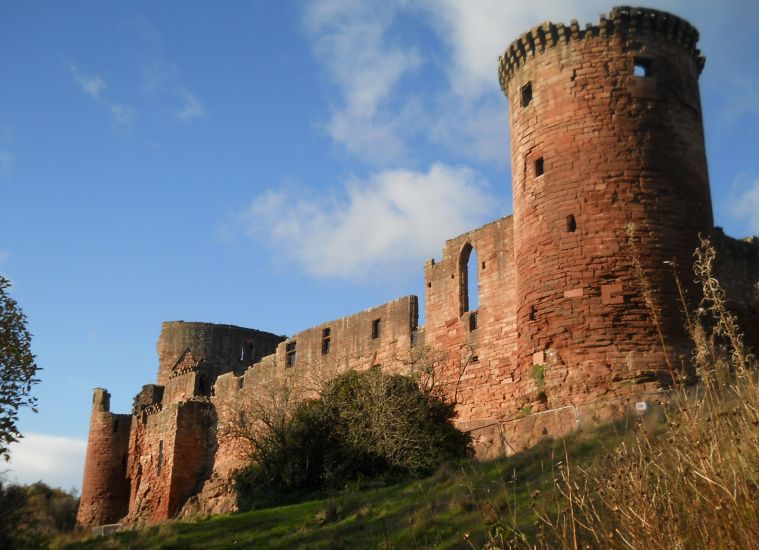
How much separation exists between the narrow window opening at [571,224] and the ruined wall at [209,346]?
2403cm

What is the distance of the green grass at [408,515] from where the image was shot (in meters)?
10.3

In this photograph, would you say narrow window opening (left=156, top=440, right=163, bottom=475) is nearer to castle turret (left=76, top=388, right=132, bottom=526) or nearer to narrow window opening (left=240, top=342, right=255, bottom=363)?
castle turret (left=76, top=388, right=132, bottom=526)

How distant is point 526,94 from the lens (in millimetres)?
17797

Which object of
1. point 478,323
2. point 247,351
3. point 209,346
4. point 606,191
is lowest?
point 478,323

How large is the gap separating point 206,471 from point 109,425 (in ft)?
21.4

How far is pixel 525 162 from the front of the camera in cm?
1734

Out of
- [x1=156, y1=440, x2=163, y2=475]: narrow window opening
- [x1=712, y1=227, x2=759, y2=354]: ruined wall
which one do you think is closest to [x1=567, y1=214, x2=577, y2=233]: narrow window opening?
[x1=712, y1=227, x2=759, y2=354]: ruined wall

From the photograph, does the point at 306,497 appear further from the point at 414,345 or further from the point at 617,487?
the point at 617,487

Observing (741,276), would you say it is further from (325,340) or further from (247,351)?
(247,351)

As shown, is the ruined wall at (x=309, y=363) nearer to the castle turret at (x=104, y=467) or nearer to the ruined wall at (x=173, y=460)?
the ruined wall at (x=173, y=460)

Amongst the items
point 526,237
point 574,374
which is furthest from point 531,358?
point 526,237

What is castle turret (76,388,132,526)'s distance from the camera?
33438mm

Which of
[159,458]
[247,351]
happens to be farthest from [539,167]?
[247,351]

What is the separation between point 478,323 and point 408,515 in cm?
989
